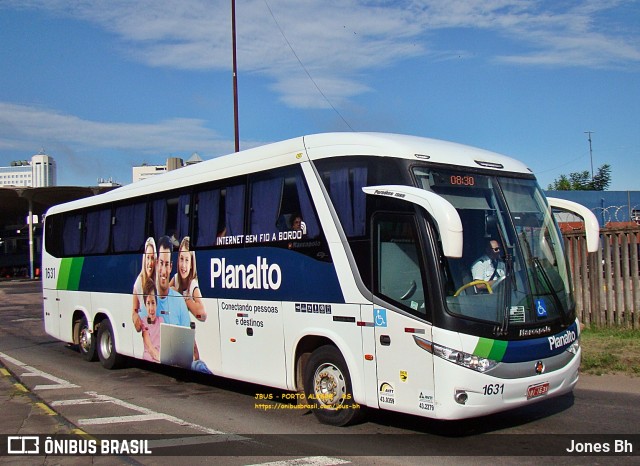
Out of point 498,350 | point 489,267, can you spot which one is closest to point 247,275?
point 489,267

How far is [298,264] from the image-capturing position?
847cm

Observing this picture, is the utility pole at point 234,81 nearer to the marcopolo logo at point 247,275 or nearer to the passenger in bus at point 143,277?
the passenger in bus at point 143,277

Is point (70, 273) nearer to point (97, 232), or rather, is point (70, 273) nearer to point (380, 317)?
point (97, 232)

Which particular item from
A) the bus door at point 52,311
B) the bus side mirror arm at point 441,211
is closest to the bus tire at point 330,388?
the bus side mirror arm at point 441,211

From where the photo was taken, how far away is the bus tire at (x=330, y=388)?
307 inches

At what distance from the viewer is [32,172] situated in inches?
5502

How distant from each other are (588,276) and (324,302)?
25.8 feet

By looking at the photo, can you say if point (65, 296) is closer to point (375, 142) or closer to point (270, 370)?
point (270, 370)

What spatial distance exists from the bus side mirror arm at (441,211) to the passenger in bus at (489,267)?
722mm

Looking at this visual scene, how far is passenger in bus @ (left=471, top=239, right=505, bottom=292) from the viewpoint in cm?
690

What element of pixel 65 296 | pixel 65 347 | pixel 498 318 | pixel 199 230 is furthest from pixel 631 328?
pixel 65 347

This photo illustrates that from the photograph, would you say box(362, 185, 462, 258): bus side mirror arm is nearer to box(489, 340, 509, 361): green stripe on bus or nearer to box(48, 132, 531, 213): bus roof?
box(48, 132, 531, 213): bus roof

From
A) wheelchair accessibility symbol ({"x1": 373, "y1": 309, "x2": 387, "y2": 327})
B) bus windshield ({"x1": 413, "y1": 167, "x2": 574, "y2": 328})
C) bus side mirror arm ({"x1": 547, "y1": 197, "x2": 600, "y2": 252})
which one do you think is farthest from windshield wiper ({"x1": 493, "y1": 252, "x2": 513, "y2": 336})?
bus side mirror arm ({"x1": 547, "y1": 197, "x2": 600, "y2": 252})

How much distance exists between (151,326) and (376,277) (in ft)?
19.2
